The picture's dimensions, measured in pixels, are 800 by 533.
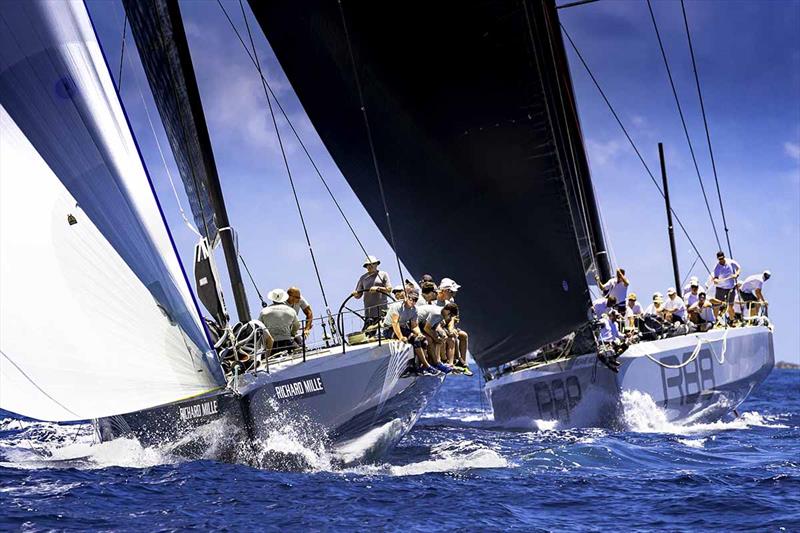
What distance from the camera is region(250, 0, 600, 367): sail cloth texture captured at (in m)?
14.7

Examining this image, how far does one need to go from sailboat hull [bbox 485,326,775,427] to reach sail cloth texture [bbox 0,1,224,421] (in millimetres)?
7915

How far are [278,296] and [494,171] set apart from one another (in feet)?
17.5

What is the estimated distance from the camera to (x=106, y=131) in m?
8.71

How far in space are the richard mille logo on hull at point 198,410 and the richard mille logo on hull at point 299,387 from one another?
23.3 inches

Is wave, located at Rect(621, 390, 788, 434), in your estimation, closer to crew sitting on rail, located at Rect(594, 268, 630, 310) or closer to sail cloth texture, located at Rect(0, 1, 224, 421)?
crew sitting on rail, located at Rect(594, 268, 630, 310)

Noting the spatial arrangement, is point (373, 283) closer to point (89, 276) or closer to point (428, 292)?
point (428, 292)

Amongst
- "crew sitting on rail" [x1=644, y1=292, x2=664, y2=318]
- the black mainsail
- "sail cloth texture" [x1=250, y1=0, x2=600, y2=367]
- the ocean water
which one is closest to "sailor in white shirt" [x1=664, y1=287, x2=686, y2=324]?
"crew sitting on rail" [x1=644, y1=292, x2=664, y2=318]

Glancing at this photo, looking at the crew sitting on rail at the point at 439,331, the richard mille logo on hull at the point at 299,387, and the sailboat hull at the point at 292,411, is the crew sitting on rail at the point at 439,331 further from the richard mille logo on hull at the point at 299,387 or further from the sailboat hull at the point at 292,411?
the richard mille logo on hull at the point at 299,387

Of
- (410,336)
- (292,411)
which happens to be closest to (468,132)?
(410,336)

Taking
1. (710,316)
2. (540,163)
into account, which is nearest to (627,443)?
(540,163)

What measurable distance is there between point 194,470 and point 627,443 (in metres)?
5.85

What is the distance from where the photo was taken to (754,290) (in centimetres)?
1845

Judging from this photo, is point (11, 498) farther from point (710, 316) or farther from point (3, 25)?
point (710, 316)

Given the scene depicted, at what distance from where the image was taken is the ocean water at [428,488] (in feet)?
25.1
